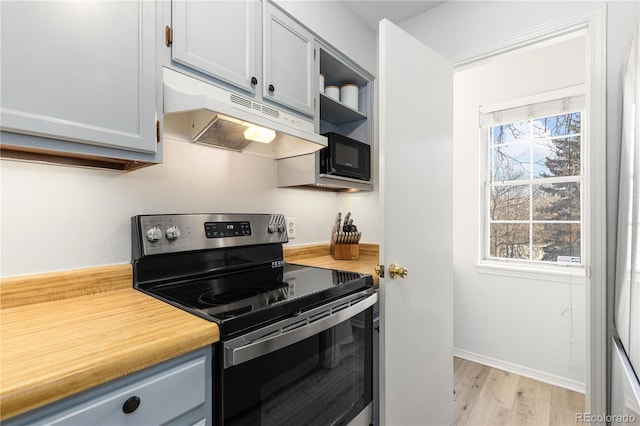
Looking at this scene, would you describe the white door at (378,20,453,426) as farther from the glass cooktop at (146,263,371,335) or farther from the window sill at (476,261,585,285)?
the window sill at (476,261,585,285)

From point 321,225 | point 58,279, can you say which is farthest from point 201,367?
point 321,225

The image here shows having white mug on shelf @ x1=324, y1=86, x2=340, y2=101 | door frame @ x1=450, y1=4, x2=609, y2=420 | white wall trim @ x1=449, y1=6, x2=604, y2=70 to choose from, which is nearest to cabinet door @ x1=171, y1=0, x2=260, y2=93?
white mug on shelf @ x1=324, y1=86, x2=340, y2=101

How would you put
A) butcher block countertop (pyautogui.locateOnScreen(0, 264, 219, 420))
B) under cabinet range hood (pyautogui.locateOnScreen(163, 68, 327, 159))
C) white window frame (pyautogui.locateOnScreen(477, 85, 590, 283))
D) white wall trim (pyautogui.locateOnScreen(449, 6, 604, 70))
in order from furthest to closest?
white window frame (pyautogui.locateOnScreen(477, 85, 590, 283)), white wall trim (pyautogui.locateOnScreen(449, 6, 604, 70)), under cabinet range hood (pyautogui.locateOnScreen(163, 68, 327, 159)), butcher block countertop (pyautogui.locateOnScreen(0, 264, 219, 420))

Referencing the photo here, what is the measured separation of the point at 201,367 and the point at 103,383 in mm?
212

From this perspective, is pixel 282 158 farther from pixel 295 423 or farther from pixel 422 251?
pixel 295 423

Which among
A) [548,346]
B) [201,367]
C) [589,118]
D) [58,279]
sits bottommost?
[548,346]

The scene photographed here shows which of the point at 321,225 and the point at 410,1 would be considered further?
the point at 321,225

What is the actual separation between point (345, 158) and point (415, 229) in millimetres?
609

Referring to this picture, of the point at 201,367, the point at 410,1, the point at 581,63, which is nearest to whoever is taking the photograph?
the point at 201,367

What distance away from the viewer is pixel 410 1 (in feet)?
6.64

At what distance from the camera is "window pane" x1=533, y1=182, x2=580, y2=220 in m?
2.41

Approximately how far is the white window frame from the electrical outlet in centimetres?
171

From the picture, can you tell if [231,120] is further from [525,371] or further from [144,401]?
[525,371]

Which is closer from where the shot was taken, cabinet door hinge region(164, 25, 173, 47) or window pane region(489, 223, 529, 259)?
cabinet door hinge region(164, 25, 173, 47)
